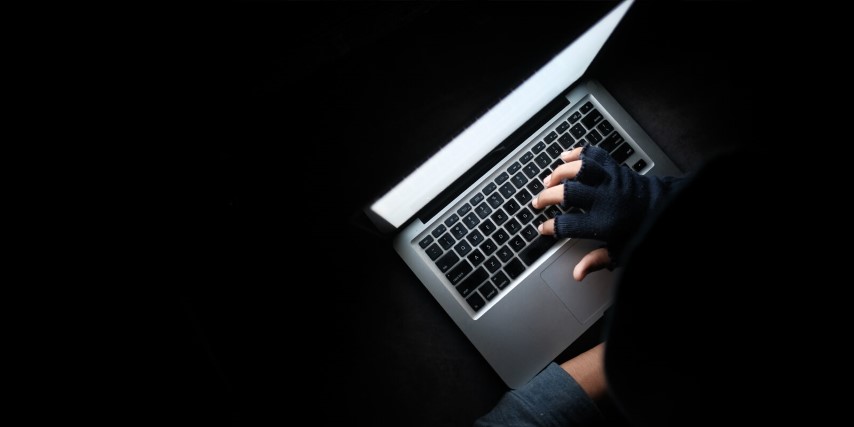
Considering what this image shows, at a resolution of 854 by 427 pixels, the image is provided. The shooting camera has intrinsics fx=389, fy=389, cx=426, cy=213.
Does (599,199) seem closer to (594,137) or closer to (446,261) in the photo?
(594,137)

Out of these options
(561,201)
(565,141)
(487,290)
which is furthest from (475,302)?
(565,141)

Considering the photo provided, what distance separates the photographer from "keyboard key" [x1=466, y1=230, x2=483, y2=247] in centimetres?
71

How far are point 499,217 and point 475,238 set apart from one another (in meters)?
0.06

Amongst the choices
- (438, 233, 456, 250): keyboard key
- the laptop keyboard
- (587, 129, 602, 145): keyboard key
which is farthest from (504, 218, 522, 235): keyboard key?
(587, 129, 602, 145): keyboard key

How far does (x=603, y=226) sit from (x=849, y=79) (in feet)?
2.10

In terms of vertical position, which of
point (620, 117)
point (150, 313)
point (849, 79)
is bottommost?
point (849, 79)

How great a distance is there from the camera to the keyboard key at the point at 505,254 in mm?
714

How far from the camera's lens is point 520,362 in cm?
71

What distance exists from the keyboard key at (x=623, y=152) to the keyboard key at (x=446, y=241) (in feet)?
1.14

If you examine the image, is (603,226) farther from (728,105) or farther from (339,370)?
(339,370)

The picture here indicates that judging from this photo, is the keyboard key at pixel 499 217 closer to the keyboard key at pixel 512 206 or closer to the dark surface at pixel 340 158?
the keyboard key at pixel 512 206

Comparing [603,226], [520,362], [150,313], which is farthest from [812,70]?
[150,313]

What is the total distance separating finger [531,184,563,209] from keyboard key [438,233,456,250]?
0.16 metres

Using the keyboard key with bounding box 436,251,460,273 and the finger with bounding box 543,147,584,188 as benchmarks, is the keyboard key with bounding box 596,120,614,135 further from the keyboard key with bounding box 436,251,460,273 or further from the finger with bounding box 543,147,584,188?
the keyboard key with bounding box 436,251,460,273
